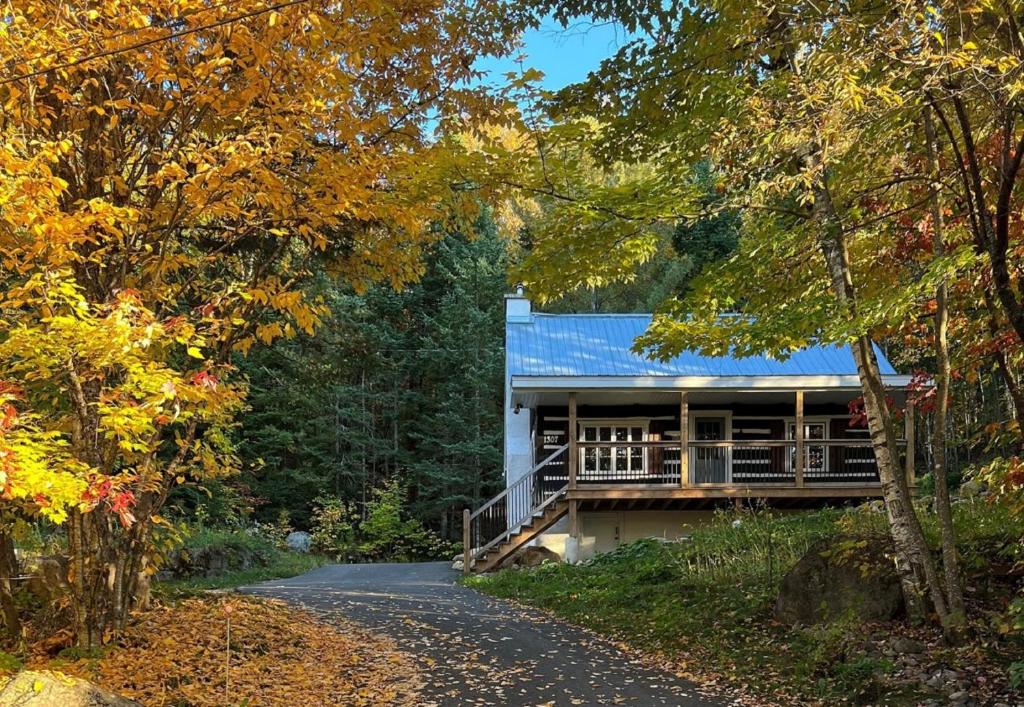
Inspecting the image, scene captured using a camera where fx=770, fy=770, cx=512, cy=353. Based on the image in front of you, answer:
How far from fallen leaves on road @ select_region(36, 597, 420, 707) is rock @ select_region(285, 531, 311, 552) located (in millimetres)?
17872

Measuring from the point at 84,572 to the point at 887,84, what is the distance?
280 inches

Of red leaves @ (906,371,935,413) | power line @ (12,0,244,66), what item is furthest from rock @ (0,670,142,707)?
red leaves @ (906,371,935,413)

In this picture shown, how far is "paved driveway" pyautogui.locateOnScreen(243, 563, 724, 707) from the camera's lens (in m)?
6.24

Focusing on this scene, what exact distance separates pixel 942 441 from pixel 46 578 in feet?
28.2

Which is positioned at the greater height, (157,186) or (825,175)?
(825,175)

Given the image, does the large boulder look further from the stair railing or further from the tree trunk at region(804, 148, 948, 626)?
the stair railing

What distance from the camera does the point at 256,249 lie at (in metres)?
8.95

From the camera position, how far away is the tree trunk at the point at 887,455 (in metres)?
6.40

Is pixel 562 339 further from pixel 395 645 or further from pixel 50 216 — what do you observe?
pixel 50 216

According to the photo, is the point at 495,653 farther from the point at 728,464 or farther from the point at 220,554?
the point at 220,554

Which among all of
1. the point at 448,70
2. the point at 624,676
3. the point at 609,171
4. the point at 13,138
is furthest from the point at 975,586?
the point at 13,138

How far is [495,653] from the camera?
7828 mm

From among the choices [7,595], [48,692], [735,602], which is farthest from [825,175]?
[7,595]

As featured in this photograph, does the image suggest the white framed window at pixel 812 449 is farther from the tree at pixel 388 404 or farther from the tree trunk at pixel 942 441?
the tree at pixel 388 404
